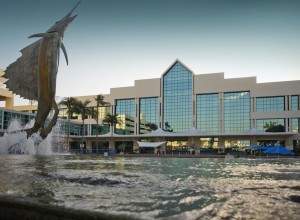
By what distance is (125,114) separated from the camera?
8038 cm

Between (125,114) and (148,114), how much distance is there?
6.77 metres

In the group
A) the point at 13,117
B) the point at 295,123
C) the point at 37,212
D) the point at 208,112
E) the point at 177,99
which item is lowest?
the point at 37,212

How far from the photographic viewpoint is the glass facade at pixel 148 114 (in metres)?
75.9

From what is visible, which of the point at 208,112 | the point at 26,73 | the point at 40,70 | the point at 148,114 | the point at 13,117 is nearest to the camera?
the point at 40,70

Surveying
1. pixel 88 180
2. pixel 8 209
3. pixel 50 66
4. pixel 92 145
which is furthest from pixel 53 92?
pixel 92 145

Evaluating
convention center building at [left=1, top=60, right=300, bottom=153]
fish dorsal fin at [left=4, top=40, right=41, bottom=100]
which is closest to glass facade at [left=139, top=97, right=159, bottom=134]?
convention center building at [left=1, top=60, right=300, bottom=153]

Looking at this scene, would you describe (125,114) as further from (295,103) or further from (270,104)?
(295,103)

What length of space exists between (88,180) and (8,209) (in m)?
4.41

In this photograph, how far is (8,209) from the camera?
3.87m

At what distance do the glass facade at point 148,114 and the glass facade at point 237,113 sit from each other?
53.1 feet

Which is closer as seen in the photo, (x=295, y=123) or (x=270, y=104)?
(x=295, y=123)

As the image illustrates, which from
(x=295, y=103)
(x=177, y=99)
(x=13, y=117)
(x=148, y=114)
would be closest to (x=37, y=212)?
(x=13, y=117)

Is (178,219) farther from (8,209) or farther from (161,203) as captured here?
(8,209)

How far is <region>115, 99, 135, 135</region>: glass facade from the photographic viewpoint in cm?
7931
